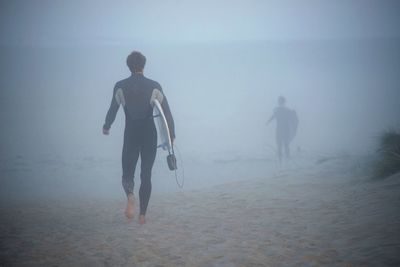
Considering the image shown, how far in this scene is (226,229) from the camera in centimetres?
524

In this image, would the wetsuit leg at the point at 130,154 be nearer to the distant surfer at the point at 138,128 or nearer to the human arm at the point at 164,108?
the distant surfer at the point at 138,128

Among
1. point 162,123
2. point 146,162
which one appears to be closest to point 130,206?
point 146,162

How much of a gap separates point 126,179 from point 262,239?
207 cm

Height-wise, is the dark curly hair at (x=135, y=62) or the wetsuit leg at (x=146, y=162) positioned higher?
the dark curly hair at (x=135, y=62)

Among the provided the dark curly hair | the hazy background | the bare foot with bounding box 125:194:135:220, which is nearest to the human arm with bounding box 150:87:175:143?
the dark curly hair

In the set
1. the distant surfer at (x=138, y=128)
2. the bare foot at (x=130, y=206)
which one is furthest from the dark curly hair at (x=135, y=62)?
the bare foot at (x=130, y=206)

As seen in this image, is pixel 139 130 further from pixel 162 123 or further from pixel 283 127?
pixel 283 127

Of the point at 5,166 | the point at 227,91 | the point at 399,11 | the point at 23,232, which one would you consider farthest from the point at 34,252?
the point at 399,11

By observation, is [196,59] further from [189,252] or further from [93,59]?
[189,252]

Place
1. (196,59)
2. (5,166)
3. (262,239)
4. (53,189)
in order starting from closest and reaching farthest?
1. (262,239)
2. (53,189)
3. (5,166)
4. (196,59)

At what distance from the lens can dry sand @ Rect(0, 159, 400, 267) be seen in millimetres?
4094

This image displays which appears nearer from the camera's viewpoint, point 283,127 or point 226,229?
point 226,229

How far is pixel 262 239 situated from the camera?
4695mm

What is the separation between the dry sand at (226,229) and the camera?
161 inches
